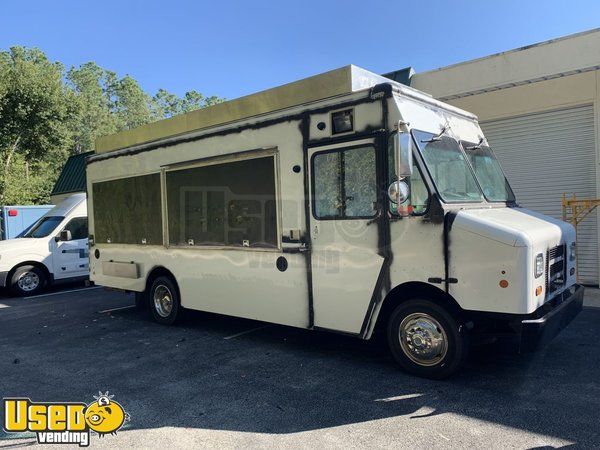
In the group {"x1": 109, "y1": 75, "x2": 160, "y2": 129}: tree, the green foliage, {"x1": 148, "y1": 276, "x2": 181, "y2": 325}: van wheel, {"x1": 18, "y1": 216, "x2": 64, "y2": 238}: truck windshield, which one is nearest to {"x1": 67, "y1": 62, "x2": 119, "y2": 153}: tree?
{"x1": 109, "y1": 75, "x2": 160, "y2": 129}: tree

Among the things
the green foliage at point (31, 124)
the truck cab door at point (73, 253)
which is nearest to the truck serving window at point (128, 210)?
the truck cab door at point (73, 253)

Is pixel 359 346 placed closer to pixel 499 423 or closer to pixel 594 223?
pixel 499 423

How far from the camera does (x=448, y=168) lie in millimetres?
4711

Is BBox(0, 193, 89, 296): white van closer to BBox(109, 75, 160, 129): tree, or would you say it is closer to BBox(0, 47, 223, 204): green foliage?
BBox(0, 47, 223, 204): green foliage

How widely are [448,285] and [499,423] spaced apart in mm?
1188

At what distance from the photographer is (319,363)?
205 inches

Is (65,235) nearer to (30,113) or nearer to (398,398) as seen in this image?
(398,398)

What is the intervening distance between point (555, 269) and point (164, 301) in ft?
18.2

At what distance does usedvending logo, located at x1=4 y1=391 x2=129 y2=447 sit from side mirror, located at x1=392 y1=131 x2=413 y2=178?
322cm

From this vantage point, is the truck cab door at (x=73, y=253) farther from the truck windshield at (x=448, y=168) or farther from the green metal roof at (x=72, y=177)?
the green metal roof at (x=72, y=177)

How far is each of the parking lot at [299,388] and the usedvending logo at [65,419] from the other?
11 centimetres

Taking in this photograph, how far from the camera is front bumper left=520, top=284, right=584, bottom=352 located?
3943 millimetres

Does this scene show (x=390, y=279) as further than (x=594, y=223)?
No

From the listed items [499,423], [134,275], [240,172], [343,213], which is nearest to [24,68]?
[134,275]
